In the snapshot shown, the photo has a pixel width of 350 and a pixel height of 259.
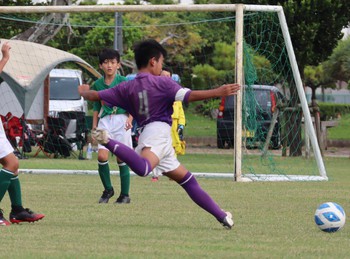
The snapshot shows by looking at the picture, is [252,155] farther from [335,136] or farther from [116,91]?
[335,136]

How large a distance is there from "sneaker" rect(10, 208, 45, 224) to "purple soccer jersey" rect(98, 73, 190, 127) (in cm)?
133

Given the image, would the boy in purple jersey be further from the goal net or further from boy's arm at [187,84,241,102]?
the goal net

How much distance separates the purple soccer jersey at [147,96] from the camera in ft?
31.1

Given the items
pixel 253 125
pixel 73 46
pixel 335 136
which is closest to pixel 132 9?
pixel 253 125

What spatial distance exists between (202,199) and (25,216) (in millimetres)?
1752

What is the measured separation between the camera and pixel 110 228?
376 inches

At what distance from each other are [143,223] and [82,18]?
87.8 feet

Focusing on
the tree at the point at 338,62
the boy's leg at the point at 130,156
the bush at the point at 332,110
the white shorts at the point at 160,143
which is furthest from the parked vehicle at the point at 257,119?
the bush at the point at 332,110

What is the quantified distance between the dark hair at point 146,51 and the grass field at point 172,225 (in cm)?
154

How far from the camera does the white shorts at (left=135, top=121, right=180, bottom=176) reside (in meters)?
9.51

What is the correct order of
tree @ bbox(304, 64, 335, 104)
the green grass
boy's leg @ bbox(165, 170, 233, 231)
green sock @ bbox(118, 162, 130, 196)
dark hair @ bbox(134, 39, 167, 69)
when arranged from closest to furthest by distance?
1. boy's leg @ bbox(165, 170, 233, 231)
2. dark hair @ bbox(134, 39, 167, 69)
3. green sock @ bbox(118, 162, 130, 196)
4. the green grass
5. tree @ bbox(304, 64, 335, 104)

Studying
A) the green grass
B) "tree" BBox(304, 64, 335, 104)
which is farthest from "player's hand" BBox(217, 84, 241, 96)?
"tree" BBox(304, 64, 335, 104)

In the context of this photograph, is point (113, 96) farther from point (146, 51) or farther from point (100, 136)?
point (100, 136)

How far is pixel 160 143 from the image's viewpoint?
375 inches
